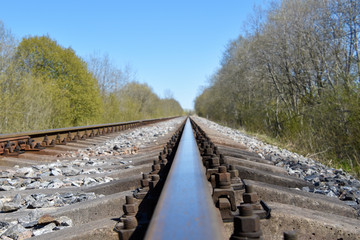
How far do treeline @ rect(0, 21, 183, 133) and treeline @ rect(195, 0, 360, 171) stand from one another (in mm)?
8719

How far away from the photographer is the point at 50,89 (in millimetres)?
13578

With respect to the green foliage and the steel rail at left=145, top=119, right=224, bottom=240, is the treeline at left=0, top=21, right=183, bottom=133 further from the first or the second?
the steel rail at left=145, top=119, right=224, bottom=240

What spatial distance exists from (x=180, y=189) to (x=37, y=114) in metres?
11.5

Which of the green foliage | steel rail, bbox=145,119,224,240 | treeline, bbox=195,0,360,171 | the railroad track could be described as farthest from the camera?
the green foliage

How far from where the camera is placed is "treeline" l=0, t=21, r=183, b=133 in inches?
403

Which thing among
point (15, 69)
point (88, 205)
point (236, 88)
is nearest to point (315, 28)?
point (15, 69)

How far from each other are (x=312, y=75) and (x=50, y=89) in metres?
10.5

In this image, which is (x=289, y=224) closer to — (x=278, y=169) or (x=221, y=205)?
(x=221, y=205)

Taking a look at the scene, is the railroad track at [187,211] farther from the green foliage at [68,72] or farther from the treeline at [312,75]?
the green foliage at [68,72]

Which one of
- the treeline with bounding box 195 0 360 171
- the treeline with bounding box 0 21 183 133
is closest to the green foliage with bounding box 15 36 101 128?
the treeline with bounding box 0 21 183 133

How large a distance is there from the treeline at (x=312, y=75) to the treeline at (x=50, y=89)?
8719 millimetres

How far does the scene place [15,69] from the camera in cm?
1058

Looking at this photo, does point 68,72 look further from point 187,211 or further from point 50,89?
point 187,211

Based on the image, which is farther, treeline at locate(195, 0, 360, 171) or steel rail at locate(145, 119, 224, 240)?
treeline at locate(195, 0, 360, 171)
